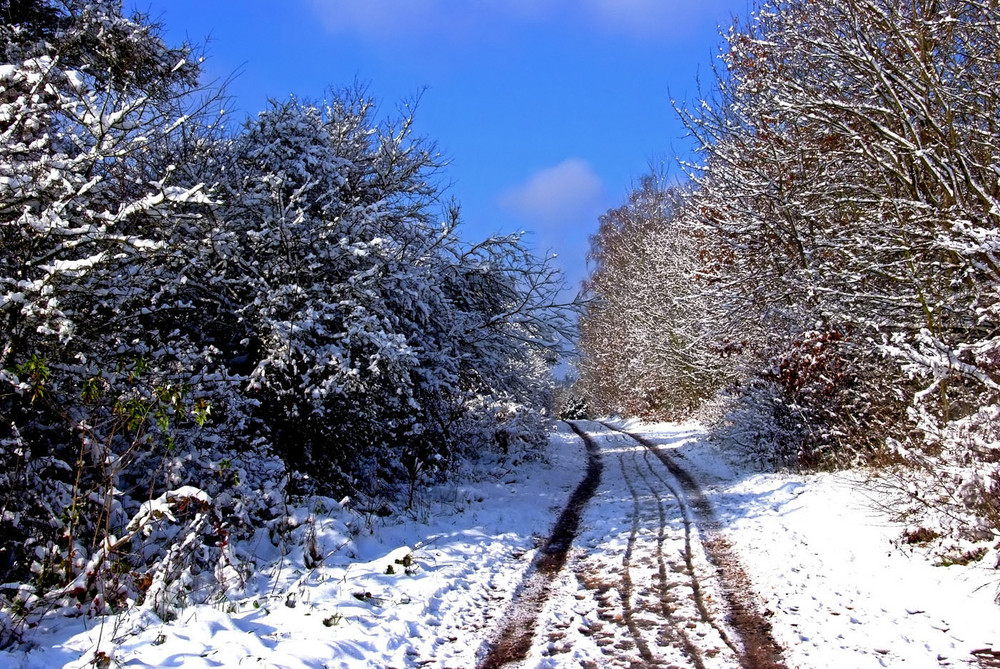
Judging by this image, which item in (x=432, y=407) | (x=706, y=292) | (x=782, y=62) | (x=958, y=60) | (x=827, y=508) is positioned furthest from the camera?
(x=706, y=292)

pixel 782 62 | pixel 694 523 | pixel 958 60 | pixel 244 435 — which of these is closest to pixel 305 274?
pixel 244 435

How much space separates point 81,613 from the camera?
18.1 feet

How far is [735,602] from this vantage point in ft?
20.0

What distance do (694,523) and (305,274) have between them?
6.98m

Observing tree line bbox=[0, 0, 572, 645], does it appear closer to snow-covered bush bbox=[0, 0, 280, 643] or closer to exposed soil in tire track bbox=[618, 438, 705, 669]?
snow-covered bush bbox=[0, 0, 280, 643]

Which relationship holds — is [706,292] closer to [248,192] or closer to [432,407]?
[432,407]

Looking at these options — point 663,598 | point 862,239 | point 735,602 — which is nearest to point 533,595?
point 663,598

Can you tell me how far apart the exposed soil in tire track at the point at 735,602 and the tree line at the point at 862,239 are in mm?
2302

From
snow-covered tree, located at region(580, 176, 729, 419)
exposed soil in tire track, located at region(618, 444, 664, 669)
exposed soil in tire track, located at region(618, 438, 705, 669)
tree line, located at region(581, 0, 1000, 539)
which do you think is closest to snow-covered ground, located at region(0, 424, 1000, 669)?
exposed soil in tire track, located at region(618, 444, 664, 669)

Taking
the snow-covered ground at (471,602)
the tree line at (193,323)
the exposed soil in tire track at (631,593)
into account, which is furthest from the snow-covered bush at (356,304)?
the exposed soil in tire track at (631,593)

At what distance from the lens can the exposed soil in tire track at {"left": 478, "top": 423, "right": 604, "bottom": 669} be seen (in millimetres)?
5234

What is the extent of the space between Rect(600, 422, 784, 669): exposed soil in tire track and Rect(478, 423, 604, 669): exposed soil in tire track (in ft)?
5.21

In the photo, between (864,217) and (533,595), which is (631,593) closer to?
(533,595)

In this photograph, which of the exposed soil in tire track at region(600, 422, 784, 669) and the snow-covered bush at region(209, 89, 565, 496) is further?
the snow-covered bush at region(209, 89, 565, 496)
